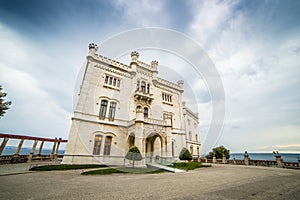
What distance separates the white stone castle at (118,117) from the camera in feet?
45.9

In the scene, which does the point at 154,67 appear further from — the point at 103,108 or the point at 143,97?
the point at 103,108

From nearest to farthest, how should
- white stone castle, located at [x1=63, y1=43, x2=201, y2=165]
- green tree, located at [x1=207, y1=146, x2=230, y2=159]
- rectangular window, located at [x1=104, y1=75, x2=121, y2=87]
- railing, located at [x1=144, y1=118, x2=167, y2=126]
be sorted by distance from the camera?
white stone castle, located at [x1=63, y1=43, x2=201, y2=165]
railing, located at [x1=144, y1=118, x2=167, y2=126]
rectangular window, located at [x1=104, y1=75, x2=121, y2=87]
green tree, located at [x1=207, y1=146, x2=230, y2=159]

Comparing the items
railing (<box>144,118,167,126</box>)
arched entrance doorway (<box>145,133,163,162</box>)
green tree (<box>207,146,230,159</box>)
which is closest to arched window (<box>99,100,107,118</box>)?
railing (<box>144,118,167,126</box>)

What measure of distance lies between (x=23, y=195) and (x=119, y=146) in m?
11.3

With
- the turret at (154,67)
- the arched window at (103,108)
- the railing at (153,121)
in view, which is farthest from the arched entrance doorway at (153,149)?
the turret at (154,67)

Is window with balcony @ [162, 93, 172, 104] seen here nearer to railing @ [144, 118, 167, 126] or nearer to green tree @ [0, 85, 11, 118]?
railing @ [144, 118, 167, 126]

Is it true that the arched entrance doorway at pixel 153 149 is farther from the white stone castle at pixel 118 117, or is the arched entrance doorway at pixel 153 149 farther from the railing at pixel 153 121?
the railing at pixel 153 121

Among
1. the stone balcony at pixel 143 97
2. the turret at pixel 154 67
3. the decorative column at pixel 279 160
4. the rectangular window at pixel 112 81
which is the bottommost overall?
the decorative column at pixel 279 160

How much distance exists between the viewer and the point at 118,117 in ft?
55.1

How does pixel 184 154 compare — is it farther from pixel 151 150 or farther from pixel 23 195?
pixel 23 195

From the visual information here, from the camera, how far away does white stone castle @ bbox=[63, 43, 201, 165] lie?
14.0 m

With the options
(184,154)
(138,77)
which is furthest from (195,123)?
(138,77)

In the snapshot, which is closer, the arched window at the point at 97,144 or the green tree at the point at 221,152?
the arched window at the point at 97,144

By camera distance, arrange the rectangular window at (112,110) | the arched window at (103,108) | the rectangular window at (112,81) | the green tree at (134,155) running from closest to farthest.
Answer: the green tree at (134,155), the arched window at (103,108), the rectangular window at (112,110), the rectangular window at (112,81)
